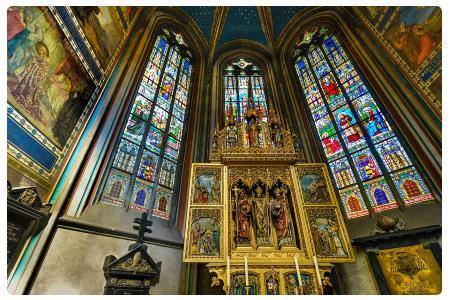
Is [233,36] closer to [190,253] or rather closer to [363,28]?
[363,28]

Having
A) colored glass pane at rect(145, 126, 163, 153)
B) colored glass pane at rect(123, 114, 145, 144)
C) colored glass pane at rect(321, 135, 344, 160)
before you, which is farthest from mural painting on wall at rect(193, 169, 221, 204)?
colored glass pane at rect(321, 135, 344, 160)

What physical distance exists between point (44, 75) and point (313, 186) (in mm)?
6372

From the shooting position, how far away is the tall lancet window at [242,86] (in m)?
11.3

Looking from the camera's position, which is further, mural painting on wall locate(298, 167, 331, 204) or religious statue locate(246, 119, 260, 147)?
religious statue locate(246, 119, 260, 147)

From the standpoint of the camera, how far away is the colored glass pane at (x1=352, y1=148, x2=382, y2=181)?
6840 millimetres

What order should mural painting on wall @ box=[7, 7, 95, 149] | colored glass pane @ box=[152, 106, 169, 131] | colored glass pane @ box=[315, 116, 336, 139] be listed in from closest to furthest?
mural painting on wall @ box=[7, 7, 95, 149] < colored glass pane @ box=[152, 106, 169, 131] < colored glass pane @ box=[315, 116, 336, 139]

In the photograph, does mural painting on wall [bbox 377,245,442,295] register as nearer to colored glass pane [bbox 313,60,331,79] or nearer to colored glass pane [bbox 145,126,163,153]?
colored glass pane [bbox 145,126,163,153]

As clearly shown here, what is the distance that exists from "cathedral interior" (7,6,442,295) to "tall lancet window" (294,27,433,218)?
4 centimetres

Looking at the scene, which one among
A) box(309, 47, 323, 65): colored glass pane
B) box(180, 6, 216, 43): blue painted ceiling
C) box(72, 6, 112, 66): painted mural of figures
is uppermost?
box(180, 6, 216, 43): blue painted ceiling

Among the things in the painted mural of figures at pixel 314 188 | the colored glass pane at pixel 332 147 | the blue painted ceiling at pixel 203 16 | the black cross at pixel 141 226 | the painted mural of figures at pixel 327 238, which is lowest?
the painted mural of figures at pixel 327 238

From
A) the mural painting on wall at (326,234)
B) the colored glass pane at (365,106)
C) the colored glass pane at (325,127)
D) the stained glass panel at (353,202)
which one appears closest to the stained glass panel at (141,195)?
the mural painting on wall at (326,234)

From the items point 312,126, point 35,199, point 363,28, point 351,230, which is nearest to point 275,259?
point 351,230

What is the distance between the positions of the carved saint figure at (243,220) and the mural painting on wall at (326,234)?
133 cm

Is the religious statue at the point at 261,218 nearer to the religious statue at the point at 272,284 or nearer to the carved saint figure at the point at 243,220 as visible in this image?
the carved saint figure at the point at 243,220
